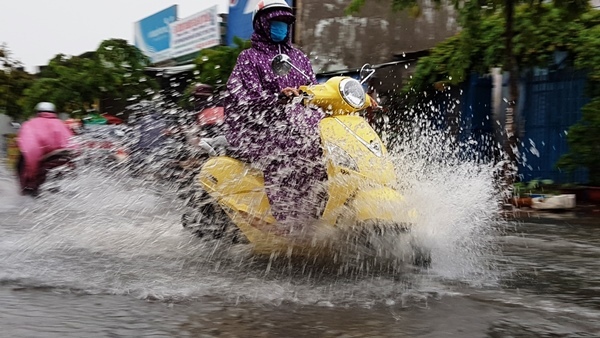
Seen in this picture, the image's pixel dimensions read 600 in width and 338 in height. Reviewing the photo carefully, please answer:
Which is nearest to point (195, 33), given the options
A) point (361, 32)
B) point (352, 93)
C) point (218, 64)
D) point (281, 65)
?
point (361, 32)

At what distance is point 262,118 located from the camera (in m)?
4.79

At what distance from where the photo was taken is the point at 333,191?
4273mm

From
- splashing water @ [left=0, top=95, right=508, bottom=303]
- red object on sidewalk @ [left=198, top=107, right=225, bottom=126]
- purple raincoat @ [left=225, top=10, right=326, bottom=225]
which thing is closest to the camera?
splashing water @ [left=0, top=95, right=508, bottom=303]

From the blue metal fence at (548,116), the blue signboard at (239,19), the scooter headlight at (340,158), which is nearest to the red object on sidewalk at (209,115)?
the scooter headlight at (340,158)

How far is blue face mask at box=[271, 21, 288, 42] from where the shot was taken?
509cm

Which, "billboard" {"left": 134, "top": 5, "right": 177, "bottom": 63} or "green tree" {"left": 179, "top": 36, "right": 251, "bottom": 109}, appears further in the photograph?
"billboard" {"left": 134, "top": 5, "right": 177, "bottom": 63}

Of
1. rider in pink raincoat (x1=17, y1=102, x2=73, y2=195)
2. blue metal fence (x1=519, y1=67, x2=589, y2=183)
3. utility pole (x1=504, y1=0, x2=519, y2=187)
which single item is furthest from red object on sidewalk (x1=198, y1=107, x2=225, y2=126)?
blue metal fence (x1=519, y1=67, x2=589, y2=183)

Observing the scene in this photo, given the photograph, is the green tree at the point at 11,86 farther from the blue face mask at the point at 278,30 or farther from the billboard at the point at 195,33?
the blue face mask at the point at 278,30

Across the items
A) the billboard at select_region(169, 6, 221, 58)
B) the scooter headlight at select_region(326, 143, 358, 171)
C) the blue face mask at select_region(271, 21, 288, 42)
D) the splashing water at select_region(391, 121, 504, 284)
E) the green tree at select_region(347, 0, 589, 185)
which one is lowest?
the splashing water at select_region(391, 121, 504, 284)

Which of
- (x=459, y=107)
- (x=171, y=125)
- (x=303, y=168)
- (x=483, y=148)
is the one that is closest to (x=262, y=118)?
(x=303, y=168)

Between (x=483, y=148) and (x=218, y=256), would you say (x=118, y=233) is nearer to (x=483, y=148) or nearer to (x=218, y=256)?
(x=218, y=256)

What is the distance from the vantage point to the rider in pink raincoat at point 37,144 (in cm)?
864

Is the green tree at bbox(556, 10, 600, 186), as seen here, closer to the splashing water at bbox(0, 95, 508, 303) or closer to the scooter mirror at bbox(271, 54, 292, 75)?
the splashing water at bbox(0, 95, 508, 303)

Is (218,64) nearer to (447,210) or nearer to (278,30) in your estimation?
(278,30)
